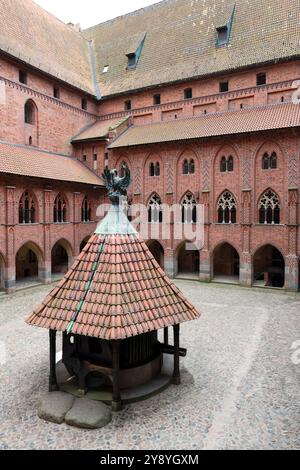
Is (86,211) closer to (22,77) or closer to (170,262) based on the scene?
(170,262)

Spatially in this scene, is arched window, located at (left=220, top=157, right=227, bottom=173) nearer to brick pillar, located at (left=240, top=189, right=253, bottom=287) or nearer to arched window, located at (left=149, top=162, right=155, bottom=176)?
brick pillar, located at (left=240, top=189, right=253, bottom=287)

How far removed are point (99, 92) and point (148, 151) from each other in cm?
919

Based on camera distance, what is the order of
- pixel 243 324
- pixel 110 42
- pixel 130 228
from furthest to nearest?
pixel 110 42 → pixel 243 324 → pixel 130 228

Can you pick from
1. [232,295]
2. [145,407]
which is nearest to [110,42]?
[232,295]

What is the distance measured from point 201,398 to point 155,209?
18331mm

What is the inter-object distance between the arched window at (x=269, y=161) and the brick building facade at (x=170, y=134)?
6 centimetres

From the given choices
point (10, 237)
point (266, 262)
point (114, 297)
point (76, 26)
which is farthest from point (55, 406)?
point (76, 26)

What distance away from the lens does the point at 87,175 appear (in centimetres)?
2670

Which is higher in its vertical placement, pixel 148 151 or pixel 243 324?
pixel 148 151

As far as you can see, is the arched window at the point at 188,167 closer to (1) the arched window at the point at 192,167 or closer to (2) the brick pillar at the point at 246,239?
(1) the arched window at the point at 192,167

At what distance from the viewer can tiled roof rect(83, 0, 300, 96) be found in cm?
2441

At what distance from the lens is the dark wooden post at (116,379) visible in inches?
307

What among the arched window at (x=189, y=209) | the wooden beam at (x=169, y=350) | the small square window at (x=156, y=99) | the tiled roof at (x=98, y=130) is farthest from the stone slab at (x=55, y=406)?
the small square window at (x=156, y=99)
